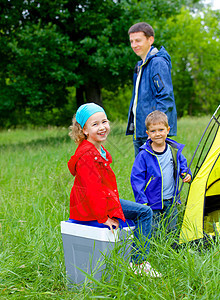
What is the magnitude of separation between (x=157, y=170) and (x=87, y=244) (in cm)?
96

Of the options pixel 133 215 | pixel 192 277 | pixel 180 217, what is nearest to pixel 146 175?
pixel 133 215

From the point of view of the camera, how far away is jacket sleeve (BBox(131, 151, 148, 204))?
2900 mm

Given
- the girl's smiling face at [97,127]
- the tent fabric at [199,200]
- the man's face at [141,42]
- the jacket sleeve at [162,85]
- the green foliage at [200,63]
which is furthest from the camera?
the green foliage at [200,63]

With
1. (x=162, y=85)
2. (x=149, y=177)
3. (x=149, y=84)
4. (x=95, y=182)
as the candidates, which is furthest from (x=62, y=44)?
(x=95, y=182)

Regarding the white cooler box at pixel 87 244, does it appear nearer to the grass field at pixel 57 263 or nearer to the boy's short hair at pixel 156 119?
the grass field at pixel 57 263

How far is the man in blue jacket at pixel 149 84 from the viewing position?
3332mm

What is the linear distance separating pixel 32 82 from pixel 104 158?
23.2ft

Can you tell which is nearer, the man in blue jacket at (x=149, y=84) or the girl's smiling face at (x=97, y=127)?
the girl's smiling face at (x=97, y=127)

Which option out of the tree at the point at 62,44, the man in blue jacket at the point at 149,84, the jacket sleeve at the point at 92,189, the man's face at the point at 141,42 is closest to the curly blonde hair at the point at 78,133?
the jacket sleeve at the point at 92,189

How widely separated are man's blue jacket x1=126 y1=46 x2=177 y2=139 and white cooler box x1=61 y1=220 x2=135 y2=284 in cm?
130

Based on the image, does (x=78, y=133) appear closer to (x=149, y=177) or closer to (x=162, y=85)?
(x=149, y=177)

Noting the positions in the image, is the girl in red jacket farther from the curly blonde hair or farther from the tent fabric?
the tent fabric

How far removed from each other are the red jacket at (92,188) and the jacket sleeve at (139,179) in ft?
1.87

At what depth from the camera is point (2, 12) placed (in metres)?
9.20
